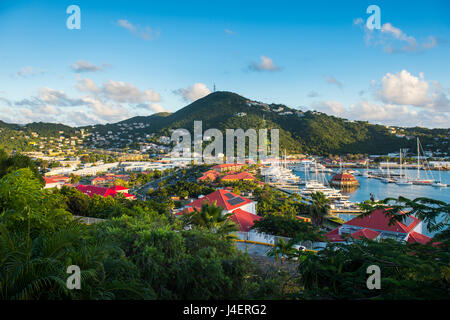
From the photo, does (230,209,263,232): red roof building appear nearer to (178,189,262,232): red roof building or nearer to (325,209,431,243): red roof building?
(178,189,262,232): red roof building

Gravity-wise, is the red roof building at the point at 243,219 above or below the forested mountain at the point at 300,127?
below

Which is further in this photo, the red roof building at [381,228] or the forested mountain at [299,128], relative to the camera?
the forested mountain at [299,128]

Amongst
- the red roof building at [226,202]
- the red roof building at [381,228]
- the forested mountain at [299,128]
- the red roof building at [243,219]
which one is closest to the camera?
the red roof building at [381,228]

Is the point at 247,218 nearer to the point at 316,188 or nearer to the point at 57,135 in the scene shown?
the point at 316,188

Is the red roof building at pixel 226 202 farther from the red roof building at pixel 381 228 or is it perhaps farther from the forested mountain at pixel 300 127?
the forested mountain at pixel 300 127

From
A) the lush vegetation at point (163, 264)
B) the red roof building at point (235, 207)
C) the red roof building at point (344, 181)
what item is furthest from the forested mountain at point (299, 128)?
the lush vegetation at point (163, 264)

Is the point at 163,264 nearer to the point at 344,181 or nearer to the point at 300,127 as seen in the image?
the point at 344,181

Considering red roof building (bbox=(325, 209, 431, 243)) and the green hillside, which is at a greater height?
the green hillside

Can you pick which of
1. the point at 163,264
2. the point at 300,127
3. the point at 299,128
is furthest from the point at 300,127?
the point at 163,264

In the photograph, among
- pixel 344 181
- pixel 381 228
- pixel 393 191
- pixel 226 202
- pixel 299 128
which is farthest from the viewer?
pixel 299 128

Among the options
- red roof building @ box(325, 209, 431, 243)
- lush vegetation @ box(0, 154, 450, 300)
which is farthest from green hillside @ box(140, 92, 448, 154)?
lush vegetation @ box(0, 154, 450, 300)
